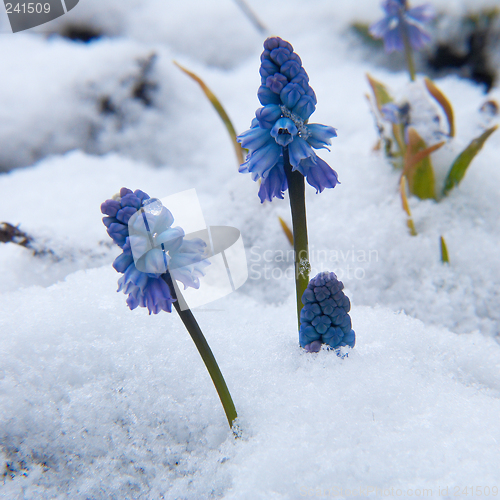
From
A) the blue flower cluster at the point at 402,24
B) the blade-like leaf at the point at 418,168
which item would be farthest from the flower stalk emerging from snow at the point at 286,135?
the blue flower cluster at the point at 402,24

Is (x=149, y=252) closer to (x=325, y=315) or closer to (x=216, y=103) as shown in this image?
(x=325, y=315)

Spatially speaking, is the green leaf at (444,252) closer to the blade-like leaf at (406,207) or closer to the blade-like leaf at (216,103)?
the blade-like leaf at (406,207)

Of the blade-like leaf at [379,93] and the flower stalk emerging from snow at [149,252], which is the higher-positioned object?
the flower stalk emerging from snow at [149,252]

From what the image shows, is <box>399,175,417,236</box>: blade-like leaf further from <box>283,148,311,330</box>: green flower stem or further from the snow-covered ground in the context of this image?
<box>283,148,311,330</box>: green flower stem

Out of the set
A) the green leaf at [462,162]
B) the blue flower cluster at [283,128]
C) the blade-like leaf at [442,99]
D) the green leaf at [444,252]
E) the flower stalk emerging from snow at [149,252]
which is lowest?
the green leaf at [444,252]

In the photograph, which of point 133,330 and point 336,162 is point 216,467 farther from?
point 336,162

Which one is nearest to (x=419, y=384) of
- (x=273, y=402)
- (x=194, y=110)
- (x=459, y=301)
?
(x=273, y=402)
